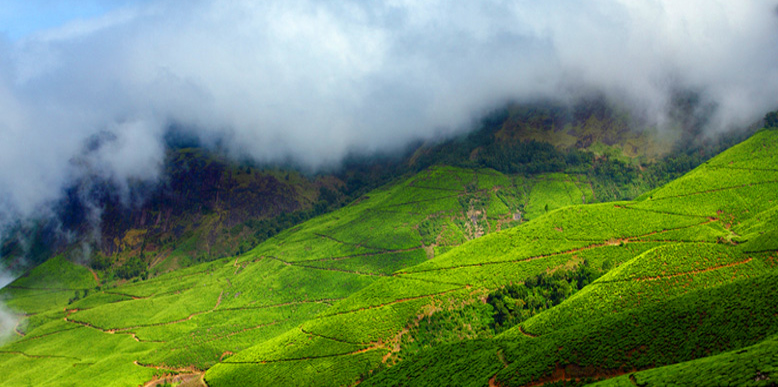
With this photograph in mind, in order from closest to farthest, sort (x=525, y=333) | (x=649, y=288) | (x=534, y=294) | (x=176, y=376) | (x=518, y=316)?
(x=649, y=288)
(x=525, y=333)
(x=518, y=316)
(x=534, y=294)
(x=176, y=376)

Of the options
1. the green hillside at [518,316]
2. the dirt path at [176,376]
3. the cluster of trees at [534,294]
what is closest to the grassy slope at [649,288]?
the green hillside at [518,316]

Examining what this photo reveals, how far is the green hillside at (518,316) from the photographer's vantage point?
64.6 meters

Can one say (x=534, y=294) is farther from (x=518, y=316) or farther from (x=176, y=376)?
(x=176, y=376)

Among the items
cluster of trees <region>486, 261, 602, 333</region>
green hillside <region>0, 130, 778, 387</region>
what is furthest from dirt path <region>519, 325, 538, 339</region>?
cluster of trees <region>486, 261, 602, 333</region>

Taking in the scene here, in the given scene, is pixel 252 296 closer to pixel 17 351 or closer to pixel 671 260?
pixel 17 351

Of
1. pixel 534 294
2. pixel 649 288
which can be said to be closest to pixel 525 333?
pixel 534 294

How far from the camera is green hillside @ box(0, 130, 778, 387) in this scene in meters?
64.6

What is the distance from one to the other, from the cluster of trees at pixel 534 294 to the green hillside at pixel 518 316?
39cm

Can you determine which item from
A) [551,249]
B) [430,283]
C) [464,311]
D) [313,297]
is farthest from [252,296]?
[551,249]

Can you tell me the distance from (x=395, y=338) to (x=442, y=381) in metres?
30.2

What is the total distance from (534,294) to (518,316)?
7996 mm

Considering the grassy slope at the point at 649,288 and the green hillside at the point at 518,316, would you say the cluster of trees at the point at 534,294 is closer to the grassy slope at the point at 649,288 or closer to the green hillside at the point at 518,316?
the green hillside at the point at 518,316

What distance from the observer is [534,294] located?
354 ft

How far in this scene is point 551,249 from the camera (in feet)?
401
